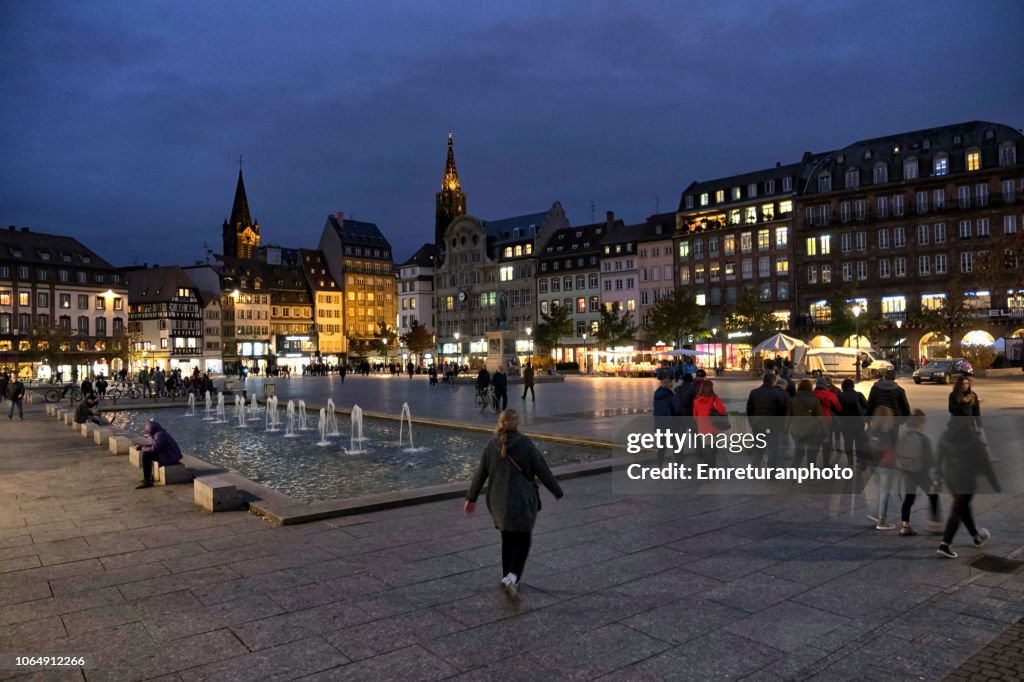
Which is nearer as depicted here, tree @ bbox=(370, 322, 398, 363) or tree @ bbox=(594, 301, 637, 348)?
tree @ bbox=(594, 301, 637, 348)

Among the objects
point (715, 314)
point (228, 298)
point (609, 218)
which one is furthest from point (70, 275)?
point (715, 314)

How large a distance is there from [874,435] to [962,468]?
1.34m

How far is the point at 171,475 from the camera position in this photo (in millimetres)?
12617

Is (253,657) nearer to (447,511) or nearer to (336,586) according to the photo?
(336,586)

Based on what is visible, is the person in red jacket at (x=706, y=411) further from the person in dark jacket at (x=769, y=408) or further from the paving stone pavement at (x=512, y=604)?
the paving stone pavement at (x=512, y=604)

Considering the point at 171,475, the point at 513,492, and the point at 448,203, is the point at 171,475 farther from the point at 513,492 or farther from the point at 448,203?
the point at 448,203

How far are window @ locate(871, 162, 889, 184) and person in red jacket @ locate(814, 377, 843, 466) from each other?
214 feet

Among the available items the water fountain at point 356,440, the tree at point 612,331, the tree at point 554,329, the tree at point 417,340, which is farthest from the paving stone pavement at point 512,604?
the tree at point 417,340

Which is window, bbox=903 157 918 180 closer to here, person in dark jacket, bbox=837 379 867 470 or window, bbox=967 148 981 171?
window, bbox=967 148 981 171

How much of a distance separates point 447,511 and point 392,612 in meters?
3.89

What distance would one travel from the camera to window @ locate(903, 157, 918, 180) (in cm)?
6644

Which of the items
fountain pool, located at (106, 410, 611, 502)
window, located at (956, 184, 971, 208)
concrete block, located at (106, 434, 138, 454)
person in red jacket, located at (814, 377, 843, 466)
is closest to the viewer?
person in red jacket, located at (814, 377, 843, 466)

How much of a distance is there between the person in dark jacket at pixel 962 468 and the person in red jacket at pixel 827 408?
4.14 meters

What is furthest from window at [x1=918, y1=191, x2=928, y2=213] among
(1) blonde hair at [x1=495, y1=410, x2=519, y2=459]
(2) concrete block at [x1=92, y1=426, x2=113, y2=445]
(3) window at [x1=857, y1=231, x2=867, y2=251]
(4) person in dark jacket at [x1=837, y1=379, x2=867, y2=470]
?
(1) blonde hair at [x1=495, y1=410, x2=519, y2=459]
